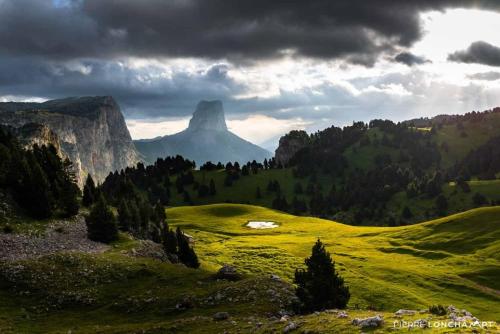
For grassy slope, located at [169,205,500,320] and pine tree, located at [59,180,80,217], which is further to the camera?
pine tree, located at [59,180,80,217]

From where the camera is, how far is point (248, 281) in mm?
43469

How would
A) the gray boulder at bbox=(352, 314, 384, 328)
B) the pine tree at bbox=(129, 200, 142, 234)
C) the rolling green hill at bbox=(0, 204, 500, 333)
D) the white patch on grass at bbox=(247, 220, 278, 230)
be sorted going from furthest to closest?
the white patch on grass at bbox=(247, 220, 278, 230)
the pine tree at bbox=(129, 200, 142, 234)
the rolling green hill at bbox=(0, 204, 500, 333)
the gray boulder at bbox=(352, 314, 384, 328)

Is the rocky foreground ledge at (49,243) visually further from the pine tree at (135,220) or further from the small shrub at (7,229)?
the pine tree at (135,220)

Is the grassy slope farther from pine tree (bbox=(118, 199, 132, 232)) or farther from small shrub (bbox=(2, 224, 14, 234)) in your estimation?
small shrub (bbox=(2, 224, 14, 234))

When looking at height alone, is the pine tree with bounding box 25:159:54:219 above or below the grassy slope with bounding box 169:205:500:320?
above

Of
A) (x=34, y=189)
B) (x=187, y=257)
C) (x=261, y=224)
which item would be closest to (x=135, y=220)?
(x=187, y=257)

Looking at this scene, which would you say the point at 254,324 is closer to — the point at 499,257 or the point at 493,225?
the point at 499,257

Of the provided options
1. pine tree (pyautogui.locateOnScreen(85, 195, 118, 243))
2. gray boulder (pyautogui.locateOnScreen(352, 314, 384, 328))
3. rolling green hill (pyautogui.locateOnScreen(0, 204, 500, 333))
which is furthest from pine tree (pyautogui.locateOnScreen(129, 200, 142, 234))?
gray boulder (pyautogui.locateOnScreen(352, 314, 384, 328))

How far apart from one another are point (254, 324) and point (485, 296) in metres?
54.6

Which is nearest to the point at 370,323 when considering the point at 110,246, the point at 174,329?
the point at 174,329

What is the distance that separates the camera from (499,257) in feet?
288

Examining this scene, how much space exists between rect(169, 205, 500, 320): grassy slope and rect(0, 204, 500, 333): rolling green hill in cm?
23

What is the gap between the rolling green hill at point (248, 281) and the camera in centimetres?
3697

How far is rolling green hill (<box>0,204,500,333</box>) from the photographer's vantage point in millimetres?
36969
